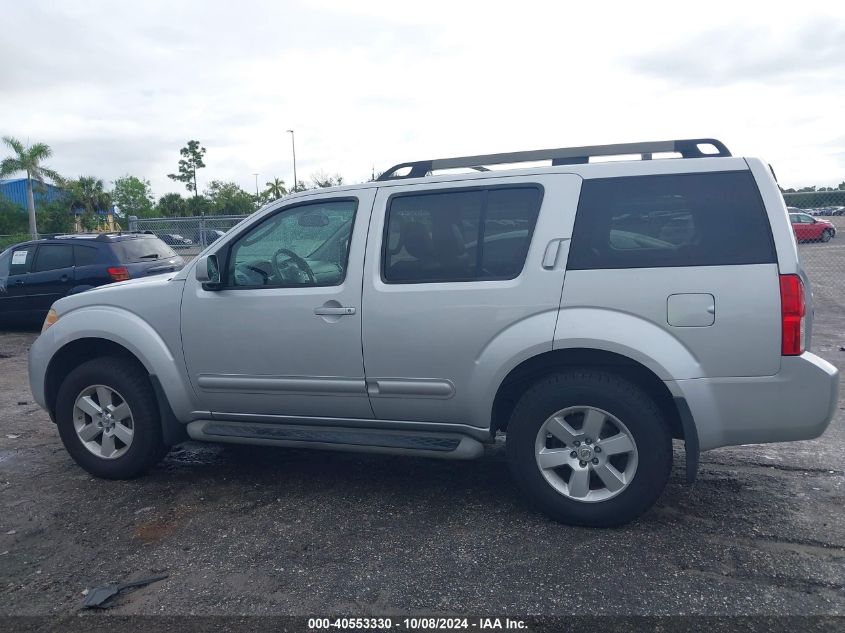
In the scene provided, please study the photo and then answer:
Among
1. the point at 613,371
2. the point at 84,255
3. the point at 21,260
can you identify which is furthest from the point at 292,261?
the point at 21,260

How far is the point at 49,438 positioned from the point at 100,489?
60.8 inches

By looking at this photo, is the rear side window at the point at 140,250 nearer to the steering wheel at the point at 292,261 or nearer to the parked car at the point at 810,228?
the steering wheel at the point at 292,261

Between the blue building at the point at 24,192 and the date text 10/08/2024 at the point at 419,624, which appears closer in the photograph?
the date text 10/08/2024 at the point at 419,624

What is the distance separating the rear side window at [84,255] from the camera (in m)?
11.1

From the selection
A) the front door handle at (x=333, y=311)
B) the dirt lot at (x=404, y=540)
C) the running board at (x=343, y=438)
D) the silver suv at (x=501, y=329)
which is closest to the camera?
the dirt lot at (x=404, y=540)

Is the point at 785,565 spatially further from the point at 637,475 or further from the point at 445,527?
the point at 445,527

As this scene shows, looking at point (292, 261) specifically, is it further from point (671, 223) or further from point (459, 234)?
point (671, 223)

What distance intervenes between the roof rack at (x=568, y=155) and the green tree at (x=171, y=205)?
6428 cm

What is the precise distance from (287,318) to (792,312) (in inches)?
105

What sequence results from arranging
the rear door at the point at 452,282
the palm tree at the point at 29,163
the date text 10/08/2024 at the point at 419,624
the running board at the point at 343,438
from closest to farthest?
the date text 10/08/2024 at the point at 419,624 → the rear door at the point at 452,282 → the running board at the point at 343,438 → the palm tree at the point at 29,163

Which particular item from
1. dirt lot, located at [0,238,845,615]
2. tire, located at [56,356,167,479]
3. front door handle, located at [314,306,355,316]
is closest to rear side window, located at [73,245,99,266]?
dirt lot, located at [0,238,845,615]

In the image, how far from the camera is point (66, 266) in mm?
11195

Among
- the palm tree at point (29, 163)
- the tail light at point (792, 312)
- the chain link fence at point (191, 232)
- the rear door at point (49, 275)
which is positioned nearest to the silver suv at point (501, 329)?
the tail light at point (792, 312)

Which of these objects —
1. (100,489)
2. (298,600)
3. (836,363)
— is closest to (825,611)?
(298,600)
